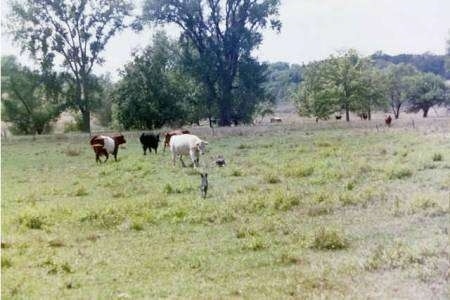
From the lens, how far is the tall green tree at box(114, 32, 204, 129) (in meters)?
58.4

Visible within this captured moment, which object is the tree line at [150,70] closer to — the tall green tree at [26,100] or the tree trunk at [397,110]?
the tall green tree at [26,100]

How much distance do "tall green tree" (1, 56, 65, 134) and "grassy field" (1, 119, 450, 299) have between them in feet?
138

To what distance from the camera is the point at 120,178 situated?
64.6 ft

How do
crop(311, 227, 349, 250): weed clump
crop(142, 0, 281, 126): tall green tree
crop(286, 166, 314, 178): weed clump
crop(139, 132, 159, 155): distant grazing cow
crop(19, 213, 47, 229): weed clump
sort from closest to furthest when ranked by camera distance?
crop(311, 227, 349, 250): weed clump
crop(19, 213, 47, 229): weed clump
crop(286, 166, 314, 178): weed clump
crop(139, 132, 159, 155): distant grazing cow
crop(142, 0, 281, 126): tall green tree

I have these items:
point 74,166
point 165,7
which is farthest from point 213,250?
point 165,7

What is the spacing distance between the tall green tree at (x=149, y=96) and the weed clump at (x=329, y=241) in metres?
49.6

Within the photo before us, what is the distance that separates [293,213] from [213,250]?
3295mm

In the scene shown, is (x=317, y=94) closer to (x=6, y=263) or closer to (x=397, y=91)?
(x=397, y=91)

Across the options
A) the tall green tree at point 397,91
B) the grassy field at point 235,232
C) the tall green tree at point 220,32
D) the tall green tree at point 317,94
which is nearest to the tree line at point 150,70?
the tall green tree at point 220,32

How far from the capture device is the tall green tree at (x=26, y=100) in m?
60.8

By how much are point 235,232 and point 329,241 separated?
2.07 metres

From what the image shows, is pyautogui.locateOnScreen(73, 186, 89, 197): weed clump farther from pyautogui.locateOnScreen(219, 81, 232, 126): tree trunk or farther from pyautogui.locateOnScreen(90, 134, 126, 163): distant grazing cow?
pyautogui.locateOnScreen(219, 81, 232, 126): tree trunk

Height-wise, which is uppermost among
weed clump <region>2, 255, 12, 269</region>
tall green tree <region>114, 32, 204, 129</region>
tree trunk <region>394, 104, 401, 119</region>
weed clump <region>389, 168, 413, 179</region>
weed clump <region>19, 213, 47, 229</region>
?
tall green tree <region>114, 32, 204, 129</region>

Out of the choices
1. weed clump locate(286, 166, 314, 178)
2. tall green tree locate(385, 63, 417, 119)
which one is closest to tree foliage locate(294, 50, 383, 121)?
tall green tree locate(385, 63, 417, 119)
